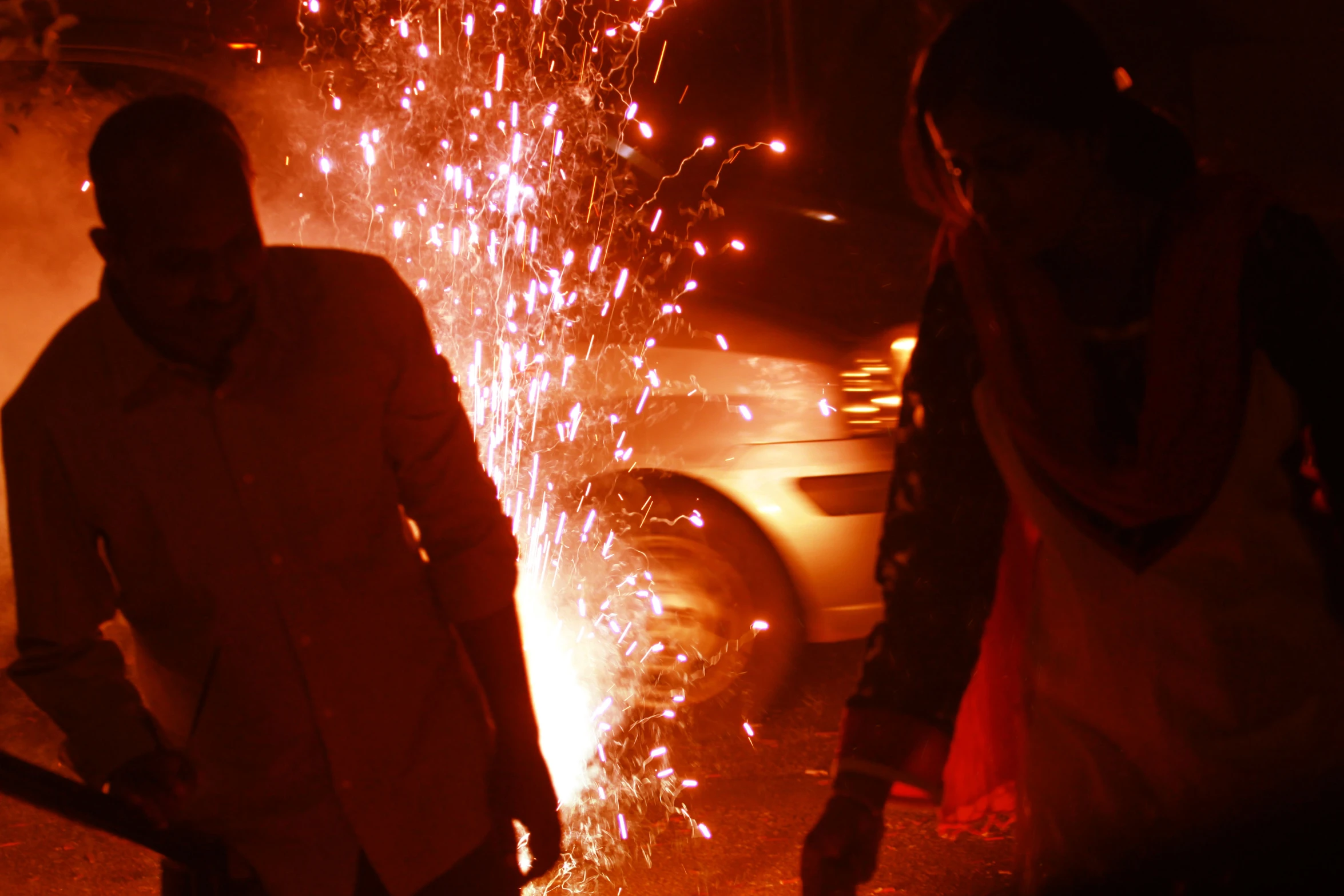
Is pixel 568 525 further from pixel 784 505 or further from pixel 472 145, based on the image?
pixel 472 145

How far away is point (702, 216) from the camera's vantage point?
458 centimetres

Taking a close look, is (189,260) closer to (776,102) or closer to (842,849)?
(842,849)

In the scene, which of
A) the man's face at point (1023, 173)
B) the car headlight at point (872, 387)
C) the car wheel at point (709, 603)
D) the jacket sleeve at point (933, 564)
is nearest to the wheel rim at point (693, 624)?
the car wheel at point (709, 603)

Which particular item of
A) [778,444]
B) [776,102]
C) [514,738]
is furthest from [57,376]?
[776,102]

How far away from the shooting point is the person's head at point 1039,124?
58.5 inches

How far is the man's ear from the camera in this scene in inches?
65.1

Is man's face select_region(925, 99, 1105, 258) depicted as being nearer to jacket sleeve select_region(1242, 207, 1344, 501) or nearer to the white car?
jacket sleeve select_region(1242, 207, 1344, 501)

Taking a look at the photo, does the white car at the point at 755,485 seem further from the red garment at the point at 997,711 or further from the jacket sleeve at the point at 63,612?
the jacket sleeve at the point at 63,612

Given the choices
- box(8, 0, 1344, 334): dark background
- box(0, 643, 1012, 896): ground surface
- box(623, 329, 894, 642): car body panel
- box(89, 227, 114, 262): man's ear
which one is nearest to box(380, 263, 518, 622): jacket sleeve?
box(89, 227, 114, 262): man's ear

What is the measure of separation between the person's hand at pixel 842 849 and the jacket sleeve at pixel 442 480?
0.63m

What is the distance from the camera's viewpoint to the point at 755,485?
436cm

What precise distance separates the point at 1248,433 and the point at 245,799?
4.98 ft

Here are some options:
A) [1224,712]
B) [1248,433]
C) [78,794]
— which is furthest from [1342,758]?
[78,794]

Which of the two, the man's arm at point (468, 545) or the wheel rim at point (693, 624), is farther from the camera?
the wheel rim at point (693, 624)
